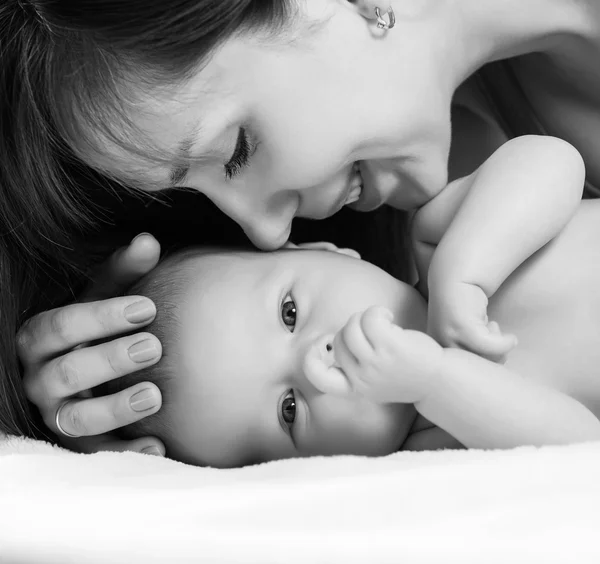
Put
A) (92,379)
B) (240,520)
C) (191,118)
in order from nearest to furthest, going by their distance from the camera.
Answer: (240,520) < (191,118) < (92,379)

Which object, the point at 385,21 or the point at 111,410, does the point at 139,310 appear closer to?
the point at 111,410

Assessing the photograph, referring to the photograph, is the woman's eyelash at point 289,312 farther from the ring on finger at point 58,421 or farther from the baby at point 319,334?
the ring on finger at point 58,421

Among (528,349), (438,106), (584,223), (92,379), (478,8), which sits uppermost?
(478,8)

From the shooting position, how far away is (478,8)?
1278 mm

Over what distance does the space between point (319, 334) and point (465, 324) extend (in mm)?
228

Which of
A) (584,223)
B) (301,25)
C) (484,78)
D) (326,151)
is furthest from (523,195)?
(484,78)

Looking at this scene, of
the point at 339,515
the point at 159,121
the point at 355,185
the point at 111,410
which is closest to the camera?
the point at 339,515

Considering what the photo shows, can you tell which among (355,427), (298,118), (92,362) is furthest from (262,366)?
(298,118)

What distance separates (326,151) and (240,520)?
1.91ft

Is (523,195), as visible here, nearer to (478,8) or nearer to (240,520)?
(478,8)

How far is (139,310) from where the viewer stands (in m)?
1.17

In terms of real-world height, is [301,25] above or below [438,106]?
above

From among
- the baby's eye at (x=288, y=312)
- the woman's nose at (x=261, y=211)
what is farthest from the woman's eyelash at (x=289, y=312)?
the woman's nose at (x=261, y=211)

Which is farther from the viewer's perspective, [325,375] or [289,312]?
[289,312]
